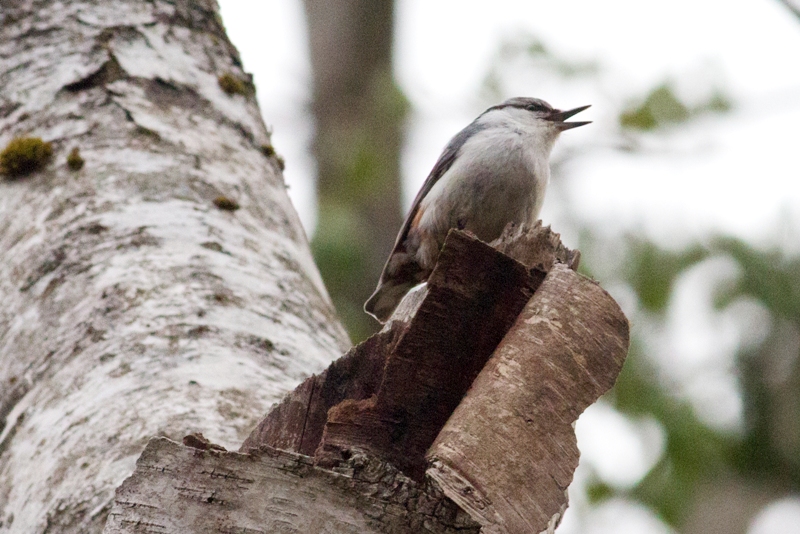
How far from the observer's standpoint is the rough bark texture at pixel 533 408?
138 centimetres

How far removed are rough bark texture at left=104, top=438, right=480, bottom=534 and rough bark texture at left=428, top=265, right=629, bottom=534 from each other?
0.06 m

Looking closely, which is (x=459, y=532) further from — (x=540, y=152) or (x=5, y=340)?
(x=540, y=152)

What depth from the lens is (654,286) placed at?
560cm

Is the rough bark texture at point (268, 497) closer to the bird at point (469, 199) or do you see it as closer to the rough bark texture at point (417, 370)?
the rough bark texture at point (417, 370)

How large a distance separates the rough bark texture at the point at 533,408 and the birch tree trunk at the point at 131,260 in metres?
0.69

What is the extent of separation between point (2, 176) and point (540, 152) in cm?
199

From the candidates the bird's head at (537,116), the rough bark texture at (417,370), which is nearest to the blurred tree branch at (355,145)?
the bird's head at (537,116)

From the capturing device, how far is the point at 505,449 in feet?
4.69

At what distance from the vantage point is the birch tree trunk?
1.99m

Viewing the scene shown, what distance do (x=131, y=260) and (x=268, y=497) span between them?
1.18 metres

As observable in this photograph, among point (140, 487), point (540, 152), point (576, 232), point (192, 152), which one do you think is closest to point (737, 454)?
point (576, 232)

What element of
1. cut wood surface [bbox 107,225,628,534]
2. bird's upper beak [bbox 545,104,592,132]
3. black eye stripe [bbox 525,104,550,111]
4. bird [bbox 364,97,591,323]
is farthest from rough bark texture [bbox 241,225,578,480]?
black eye stripe [bbox 525,104,550,111]

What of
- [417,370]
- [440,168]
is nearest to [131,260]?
[417,370]

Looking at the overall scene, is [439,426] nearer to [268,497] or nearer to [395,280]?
[268,497]
